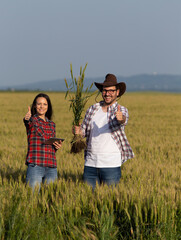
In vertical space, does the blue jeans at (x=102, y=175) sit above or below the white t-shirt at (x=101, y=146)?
below

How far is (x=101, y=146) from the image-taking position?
13.7ft

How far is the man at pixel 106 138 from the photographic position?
13.6 ft

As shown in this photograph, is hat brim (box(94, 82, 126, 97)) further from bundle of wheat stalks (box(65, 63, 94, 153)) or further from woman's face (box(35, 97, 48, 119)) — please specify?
woman's face (box(35, 97, 48, 119))

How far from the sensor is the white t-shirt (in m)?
4.14

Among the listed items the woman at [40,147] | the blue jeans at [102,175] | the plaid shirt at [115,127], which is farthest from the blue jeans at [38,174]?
the plaid shirt at [115,127]

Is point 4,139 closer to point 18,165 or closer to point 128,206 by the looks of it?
Answer: point 18,165

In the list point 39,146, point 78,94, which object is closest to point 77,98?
point 78,94

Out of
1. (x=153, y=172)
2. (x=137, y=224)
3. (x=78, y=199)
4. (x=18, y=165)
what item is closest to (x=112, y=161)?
(x=78, y=199)

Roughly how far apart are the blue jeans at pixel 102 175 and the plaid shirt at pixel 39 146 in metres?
0.44

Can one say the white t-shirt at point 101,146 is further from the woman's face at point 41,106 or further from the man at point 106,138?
the woman's face at point 41,106

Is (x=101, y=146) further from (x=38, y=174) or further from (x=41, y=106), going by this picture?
(x=41, y=106)

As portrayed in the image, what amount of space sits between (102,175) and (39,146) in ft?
2.69

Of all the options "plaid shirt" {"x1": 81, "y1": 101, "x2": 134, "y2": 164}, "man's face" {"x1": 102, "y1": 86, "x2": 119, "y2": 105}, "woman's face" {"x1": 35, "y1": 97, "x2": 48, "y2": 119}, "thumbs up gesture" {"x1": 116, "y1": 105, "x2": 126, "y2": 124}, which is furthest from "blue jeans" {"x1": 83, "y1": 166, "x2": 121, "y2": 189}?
"woman's face" {"x1": 35, "y1": 97, "x2": 48, "y2": 119}

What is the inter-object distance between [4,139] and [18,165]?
4.76 metres
